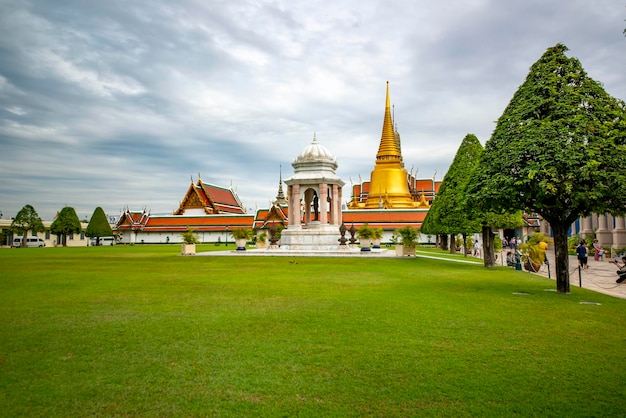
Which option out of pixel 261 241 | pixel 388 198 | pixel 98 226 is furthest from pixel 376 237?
pixel 98 226

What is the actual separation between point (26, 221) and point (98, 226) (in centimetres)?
951

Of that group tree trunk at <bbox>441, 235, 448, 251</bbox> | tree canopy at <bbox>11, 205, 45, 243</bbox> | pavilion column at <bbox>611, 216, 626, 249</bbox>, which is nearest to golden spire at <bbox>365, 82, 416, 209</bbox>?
tree trunk at <bbox>441, 235, 448, 251</bbox>

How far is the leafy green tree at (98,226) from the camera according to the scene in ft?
213

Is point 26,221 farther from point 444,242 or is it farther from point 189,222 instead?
point 444,242

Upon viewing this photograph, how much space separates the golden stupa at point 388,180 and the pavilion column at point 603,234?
30348 millimetres

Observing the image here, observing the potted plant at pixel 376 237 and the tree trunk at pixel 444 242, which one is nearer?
the potted plant at pixel 376 237

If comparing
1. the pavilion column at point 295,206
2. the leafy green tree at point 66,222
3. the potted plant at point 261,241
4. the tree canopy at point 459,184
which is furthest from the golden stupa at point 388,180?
the leafy green tree at point 66,222

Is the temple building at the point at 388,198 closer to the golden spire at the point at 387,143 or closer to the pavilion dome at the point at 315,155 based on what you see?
the golden spire at the point at 387,143

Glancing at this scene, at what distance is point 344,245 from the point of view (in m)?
32.1

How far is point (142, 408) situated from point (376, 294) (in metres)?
8.27

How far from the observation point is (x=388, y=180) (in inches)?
2741

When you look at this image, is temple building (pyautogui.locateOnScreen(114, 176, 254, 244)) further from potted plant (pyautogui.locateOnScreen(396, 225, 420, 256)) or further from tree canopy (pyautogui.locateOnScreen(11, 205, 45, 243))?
potted plant (pyautogui.locateOnScreen(396, 225, 420, 256))

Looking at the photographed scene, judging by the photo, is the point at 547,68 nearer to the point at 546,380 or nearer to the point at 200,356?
the point at 546,380

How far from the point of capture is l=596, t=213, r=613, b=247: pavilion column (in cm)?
3778
